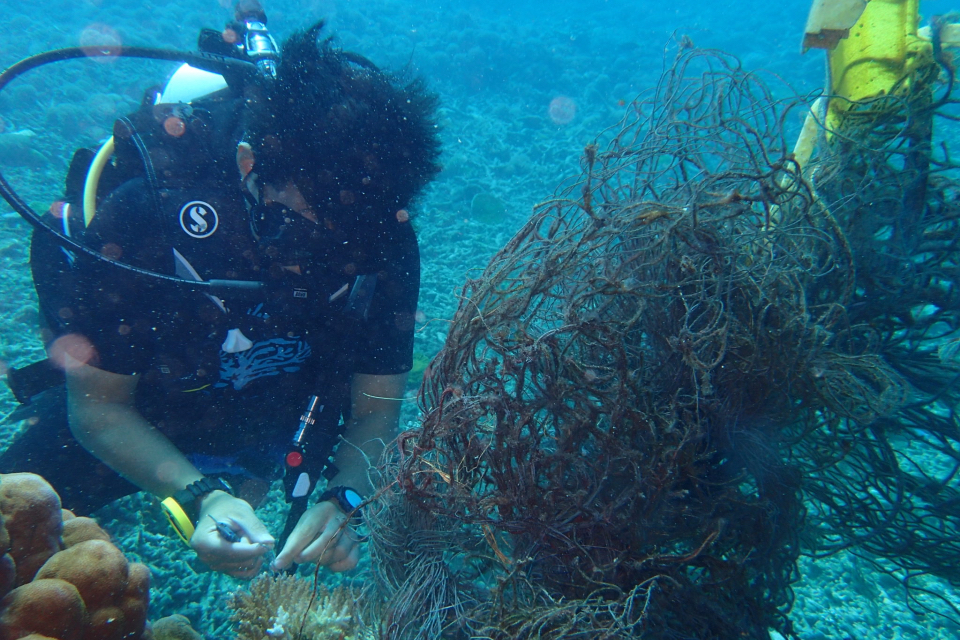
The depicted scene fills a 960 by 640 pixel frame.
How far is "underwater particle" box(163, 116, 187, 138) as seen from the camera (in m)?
2.46

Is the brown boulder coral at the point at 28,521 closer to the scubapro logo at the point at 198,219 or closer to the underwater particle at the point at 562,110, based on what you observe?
the scubapro logo at the point at 198,219

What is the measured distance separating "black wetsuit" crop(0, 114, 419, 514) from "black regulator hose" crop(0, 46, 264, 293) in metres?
0.07

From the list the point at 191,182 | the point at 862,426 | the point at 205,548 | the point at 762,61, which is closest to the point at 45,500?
the point at 205,548

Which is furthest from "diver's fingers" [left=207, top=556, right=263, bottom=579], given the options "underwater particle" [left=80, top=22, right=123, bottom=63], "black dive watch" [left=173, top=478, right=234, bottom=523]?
"underwater particle" [left=80, top=22, right=123, bottom=63]

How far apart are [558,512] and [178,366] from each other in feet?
7.95

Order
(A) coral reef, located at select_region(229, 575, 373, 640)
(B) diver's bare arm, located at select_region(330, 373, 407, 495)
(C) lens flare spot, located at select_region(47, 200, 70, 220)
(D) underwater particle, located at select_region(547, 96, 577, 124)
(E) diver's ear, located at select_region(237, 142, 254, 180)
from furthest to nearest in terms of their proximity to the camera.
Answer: (D) underwater particle, located at select_region(547, 96, 577, 124) < (B) diver's bare arm, located at select_region(330, 373, 407, 495) < (A) coral reef, located at select_region(229, 575, 373, 640) < (C) lens flare spot, located at select_region(47, 200, 70, 220) < (E) diver's ear, located at select_region(237, 142, 254, 180)

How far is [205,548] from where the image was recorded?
7.16 feet

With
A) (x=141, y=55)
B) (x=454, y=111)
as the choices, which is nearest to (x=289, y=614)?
(x=141, y=55)

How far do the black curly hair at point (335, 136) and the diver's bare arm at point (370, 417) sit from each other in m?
1.56

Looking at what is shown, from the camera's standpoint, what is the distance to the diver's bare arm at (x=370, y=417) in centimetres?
336

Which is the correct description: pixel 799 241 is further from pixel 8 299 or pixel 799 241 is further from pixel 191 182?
pixel 8 299

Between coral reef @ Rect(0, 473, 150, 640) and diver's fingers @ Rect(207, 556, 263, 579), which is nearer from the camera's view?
coral reef @ Rect(0, 473, 150, 640)

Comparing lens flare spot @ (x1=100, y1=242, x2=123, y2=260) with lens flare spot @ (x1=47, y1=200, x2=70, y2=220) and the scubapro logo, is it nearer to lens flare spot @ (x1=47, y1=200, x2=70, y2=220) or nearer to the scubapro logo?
the scubapro logo

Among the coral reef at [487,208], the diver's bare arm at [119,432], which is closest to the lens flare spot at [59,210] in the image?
the diver's bare arm at [119,432]
